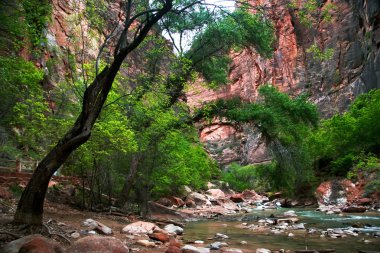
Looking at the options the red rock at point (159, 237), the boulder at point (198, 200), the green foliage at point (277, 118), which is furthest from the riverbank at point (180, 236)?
the boulder at point (198, 200)

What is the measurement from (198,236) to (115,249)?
5385mm

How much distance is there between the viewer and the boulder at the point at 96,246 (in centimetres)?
604

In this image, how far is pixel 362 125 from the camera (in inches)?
1201

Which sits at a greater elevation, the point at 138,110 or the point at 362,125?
the point at 362,125

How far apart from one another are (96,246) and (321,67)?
2492 inches

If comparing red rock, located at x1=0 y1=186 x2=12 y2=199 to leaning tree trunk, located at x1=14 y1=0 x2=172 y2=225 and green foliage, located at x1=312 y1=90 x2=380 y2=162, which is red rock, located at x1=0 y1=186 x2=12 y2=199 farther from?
green foliage, located at x1=312 y1=90 x2=380 y2=162

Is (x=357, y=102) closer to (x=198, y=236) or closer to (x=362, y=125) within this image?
(x=362, y=125)

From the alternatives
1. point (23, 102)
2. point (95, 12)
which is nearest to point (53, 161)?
point (95, 12)

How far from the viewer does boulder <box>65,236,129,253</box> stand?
604 cm

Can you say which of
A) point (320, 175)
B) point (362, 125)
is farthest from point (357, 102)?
point (320, 175)

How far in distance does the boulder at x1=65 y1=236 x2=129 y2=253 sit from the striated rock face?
80.8ft

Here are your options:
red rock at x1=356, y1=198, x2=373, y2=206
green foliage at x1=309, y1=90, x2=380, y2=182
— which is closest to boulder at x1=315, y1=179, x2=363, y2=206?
green foliage at x1=309, y1=90, x2=380, y2=182

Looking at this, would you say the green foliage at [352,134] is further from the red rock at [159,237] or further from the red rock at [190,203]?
the red rock at [159,237]

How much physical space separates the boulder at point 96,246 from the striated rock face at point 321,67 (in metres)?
24.6
